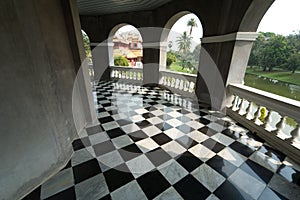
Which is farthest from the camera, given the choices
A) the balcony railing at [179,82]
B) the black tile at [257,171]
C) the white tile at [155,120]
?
the balcony railing at [179,82]

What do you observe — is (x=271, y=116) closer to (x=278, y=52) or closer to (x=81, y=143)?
(x=81, y=143)

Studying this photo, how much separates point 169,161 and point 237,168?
0.82 metres

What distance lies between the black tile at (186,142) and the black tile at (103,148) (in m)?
1.02

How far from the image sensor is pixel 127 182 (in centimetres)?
139

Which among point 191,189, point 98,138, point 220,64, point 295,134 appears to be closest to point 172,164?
point 191,189

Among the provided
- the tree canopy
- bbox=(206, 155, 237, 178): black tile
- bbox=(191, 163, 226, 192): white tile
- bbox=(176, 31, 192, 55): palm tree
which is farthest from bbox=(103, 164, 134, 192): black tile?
bbox=(176, 31, 192, 55): palm tree

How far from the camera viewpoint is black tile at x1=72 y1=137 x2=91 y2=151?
191 cm

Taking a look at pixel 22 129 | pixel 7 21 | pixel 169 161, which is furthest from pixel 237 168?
pixel 7 21

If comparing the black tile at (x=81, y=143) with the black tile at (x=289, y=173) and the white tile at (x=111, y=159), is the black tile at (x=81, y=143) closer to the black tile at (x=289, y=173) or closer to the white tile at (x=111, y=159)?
the white tile at (x=111, y=159)

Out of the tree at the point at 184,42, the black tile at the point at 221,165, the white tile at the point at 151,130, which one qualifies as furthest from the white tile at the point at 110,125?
the tree at the point at 184,42

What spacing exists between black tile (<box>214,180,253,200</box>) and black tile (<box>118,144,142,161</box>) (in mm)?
988

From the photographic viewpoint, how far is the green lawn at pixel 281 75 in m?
4.35

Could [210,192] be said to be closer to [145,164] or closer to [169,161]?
[169,161]

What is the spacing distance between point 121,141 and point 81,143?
1.97ft
